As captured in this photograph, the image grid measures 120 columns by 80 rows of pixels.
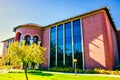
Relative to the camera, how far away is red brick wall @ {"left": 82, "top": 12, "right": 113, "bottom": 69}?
2502 centimetres

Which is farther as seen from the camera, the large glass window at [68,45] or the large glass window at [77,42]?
the large glass window at [68,45]

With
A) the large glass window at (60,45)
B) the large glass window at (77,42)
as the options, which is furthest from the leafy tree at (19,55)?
the large glass window at (60,45)

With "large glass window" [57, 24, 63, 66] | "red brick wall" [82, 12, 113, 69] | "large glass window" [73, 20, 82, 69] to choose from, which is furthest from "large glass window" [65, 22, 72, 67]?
"red brick wall" [82, 12, 113, 69]

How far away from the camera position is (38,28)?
1545 inches

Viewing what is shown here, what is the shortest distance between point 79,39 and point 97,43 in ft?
14.9

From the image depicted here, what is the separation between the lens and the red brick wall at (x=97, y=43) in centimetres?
2502

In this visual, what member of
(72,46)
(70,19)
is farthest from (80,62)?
(70,19)

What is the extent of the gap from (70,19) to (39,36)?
11.5 m

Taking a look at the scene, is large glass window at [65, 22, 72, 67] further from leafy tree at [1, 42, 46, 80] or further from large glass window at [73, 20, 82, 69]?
leafy tree at [1, 42, 46, 80]

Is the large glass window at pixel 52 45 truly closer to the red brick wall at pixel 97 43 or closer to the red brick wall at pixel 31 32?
the red brick wall at pixel 31 32

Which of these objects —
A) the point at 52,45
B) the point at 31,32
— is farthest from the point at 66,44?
the point at 31,32

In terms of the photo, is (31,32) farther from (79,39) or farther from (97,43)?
(97,43)

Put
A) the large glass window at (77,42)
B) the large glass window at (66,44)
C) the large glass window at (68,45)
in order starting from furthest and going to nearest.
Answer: the large glass window at (68,45)
the large glass window at (66,44)
the large glass window at (77,42)

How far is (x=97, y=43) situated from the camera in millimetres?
26391
